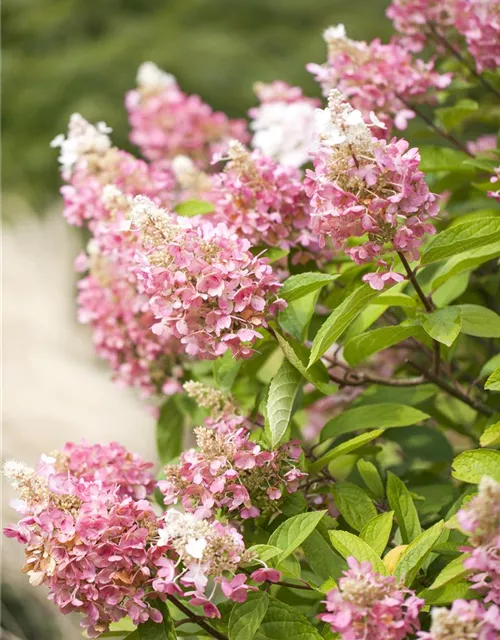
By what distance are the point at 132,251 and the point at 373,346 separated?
351 mm

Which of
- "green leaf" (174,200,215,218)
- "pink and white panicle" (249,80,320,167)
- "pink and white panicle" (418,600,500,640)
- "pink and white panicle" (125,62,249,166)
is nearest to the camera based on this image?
"pink and white panicle" (418,600,500,640)

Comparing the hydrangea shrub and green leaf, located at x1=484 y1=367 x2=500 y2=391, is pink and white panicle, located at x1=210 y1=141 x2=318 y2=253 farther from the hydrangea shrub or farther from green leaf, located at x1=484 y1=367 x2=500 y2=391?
green leaf, located at x1=484 y1=367 x2=500 y2=391

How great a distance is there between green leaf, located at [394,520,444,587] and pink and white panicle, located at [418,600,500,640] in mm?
129

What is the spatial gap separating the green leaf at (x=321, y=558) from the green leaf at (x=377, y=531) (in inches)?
2.5

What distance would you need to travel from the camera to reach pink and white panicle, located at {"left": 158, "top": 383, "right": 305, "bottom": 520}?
0.95 meters

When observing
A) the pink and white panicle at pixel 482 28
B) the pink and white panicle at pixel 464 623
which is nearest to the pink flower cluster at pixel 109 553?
the pink and white panicle at pixel 464 623

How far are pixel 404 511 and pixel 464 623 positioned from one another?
310 millimetres

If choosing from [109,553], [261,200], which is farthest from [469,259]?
[109,553]

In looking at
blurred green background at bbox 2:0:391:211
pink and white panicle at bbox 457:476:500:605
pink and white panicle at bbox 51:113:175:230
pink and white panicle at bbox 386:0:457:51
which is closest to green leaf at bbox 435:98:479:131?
pink and white panicle at bbox 386:0:457:51

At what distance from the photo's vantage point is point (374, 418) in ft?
3.68

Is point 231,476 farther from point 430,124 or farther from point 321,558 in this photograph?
point 430,124

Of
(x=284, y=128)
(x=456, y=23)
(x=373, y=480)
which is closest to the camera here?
(x=373, y=480)

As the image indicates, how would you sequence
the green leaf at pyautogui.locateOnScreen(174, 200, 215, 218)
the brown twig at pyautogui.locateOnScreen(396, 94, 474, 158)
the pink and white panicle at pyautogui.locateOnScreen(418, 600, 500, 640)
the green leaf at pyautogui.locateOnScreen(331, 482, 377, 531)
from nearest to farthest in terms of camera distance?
1. the pink and white panicle at pyautogui.locateOnScreen(418, 600, 500, 640)
2. the green leaf at pyautogui.locateOnScreen(331, 482, 377, 531)
3. the green leaf at pyautogui.locateOnScreen(174, 200, 215, 218)
4. the brown twig at pyautogui.locateOnScreen(396, 94, 474, 158)

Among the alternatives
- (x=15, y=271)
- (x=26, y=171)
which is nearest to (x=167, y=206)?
(x=15, y=271)
